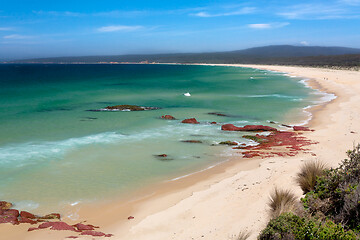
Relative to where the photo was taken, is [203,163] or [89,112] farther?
[89,112]

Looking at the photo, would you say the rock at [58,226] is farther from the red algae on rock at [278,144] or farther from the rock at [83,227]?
the red algae on rock at [278,144]

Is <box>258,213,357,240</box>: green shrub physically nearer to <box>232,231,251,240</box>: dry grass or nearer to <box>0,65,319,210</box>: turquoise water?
<box>232,231,251,240</box>: dry grass

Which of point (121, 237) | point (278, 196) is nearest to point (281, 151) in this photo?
point (278, 196)

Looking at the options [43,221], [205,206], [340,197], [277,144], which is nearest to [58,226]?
[43,221]

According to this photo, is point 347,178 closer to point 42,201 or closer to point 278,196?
point 278,196

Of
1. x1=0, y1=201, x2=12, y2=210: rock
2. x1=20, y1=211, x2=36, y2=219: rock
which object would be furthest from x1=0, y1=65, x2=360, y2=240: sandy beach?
x1=0, y1=201, x2=12, y2=210: rock

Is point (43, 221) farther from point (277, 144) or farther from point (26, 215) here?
point (277, 144)
